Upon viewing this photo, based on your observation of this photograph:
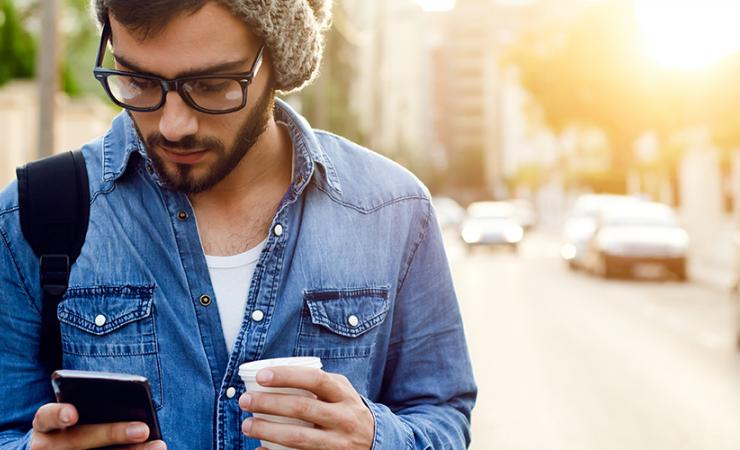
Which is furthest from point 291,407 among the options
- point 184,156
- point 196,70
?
point 196,70

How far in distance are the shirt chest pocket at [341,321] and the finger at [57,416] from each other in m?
0.50

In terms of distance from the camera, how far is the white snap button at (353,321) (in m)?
2.13

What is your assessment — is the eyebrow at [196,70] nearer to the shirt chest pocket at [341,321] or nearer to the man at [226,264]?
the man at [226,264]

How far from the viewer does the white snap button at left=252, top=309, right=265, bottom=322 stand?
2053 mm

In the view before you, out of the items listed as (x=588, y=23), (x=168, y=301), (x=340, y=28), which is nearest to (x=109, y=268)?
(x=168, y=301)

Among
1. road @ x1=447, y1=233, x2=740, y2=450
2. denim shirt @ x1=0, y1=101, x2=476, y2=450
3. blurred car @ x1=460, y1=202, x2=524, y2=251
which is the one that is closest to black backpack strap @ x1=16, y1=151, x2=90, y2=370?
denim shirt @ x1=0, y1=101, x2=476, y2=450

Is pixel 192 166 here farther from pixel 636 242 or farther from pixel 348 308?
pixel 636 242

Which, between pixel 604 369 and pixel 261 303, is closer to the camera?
pixel 261 303

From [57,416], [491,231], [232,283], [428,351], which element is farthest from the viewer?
[491,231]

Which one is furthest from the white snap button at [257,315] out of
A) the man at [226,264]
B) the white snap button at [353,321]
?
the white snap button at [353,321]

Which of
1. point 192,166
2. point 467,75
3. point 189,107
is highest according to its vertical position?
point 467,75

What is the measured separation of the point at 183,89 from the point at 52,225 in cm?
34

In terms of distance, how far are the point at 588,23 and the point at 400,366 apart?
50.6 metres

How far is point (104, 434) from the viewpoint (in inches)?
68.3
